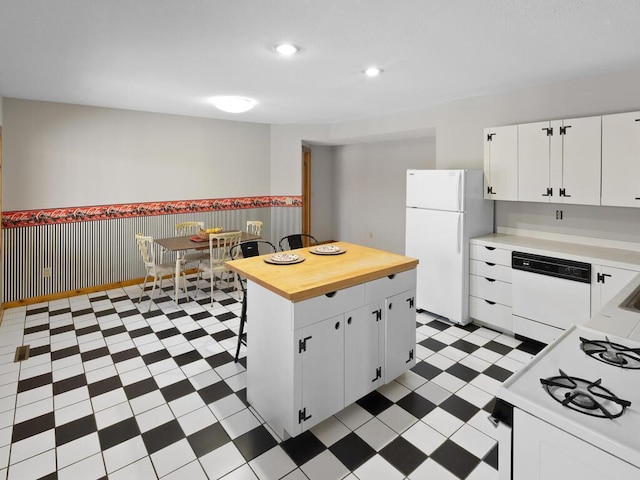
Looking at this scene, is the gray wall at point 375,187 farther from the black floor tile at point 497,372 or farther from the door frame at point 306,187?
the black floor tile at point 497,372

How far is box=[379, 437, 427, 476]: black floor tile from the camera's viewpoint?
6.73 ft

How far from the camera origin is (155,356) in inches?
130

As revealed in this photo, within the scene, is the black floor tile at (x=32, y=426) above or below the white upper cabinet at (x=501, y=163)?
below

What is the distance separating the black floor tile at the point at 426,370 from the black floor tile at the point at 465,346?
0.48 meters

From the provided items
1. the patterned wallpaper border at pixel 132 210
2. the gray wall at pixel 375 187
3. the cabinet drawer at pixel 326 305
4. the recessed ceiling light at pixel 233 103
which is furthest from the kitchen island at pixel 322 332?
the gray wall at pixel 375 187

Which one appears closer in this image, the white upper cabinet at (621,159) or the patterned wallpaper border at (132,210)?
the white upper cabinet at (621,159)

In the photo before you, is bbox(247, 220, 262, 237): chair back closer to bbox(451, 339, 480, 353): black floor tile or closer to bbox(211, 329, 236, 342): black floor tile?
bbox(211, 329, 236, 342): black floor tile

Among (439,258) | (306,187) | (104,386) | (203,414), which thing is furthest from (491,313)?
(306,187)

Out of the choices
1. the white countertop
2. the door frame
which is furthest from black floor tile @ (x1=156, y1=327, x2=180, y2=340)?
the door frame

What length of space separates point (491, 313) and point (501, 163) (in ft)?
4.98

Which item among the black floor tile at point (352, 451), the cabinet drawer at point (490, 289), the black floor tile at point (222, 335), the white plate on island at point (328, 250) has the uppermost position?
the white plate on island at point (328, 250)

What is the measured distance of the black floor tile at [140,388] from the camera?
8.97 ft

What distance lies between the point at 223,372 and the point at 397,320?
1.46 metres

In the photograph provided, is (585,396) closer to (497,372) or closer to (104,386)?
(497,372)
